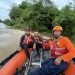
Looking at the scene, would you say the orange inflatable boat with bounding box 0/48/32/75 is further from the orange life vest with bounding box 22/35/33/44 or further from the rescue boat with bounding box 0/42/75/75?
the orange life vest with bounding box 22/35/33/44

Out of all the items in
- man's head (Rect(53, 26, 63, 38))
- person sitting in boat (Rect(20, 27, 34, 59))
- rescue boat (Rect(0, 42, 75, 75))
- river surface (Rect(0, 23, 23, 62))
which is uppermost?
man's head (Rect(53, 26, 63, 38))

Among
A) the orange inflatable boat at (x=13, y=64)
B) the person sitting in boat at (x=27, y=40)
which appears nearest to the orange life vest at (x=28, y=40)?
the person sitting in boat at (x=27, y=40)

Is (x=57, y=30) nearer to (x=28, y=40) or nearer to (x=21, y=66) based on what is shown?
(x=21, y=66)

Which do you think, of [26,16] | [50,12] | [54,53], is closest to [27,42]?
[54,53]

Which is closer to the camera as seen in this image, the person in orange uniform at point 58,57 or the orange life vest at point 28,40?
the person in orange uniform at point 58,57

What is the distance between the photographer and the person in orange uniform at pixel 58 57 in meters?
5.86

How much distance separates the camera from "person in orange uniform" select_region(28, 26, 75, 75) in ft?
19.2

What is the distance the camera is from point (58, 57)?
19.4 feet

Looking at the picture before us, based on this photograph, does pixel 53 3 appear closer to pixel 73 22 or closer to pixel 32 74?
pixel 73 22

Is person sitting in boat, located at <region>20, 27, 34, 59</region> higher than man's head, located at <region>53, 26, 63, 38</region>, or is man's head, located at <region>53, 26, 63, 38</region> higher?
man's head, located at <region>53, 26, 63, 38</region>

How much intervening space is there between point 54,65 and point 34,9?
26.5 metres

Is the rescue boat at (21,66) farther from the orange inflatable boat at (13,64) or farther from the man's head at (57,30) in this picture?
the man's head at (57,30)

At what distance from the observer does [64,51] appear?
20.1 ft

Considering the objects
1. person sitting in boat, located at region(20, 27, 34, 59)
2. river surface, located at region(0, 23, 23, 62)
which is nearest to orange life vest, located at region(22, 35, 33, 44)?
person sitting in boat, located at region(20, 27, 34, 59)
